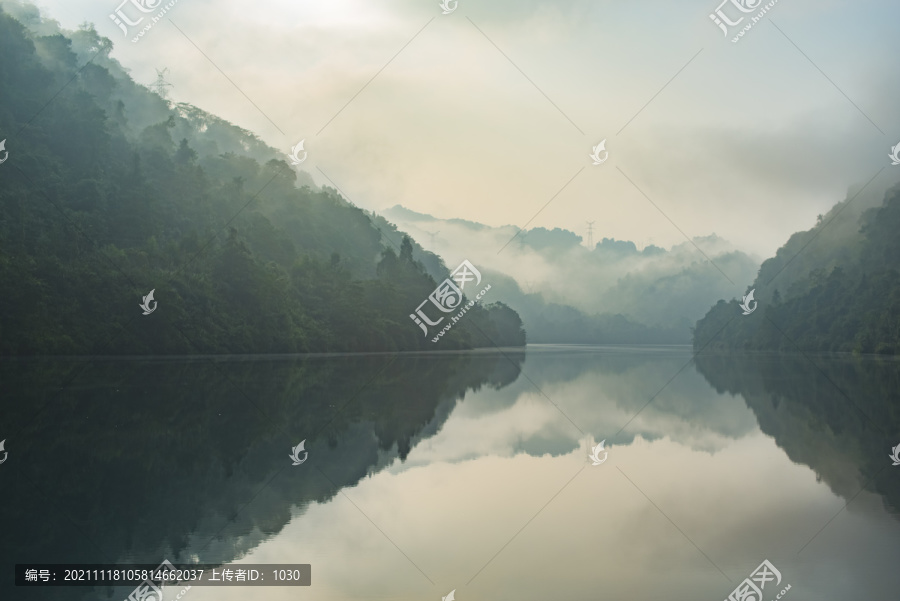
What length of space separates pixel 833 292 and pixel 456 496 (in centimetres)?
8889

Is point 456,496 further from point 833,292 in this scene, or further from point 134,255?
point 833,292

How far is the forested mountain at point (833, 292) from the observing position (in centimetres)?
7719

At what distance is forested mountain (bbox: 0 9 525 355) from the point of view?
40094 millimetres

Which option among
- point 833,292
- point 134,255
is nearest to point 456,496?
point 134,255

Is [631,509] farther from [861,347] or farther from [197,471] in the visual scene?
[861,347]

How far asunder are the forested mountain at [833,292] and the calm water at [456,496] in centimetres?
6195

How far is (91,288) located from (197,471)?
3344cm

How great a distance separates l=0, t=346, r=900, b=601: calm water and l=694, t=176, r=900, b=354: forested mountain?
203ft

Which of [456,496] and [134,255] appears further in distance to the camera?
[134,255]

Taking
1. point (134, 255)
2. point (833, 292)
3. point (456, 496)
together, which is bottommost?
point (456, 496)

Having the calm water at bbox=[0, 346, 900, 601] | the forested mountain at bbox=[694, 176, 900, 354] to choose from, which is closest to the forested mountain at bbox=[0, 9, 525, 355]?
the calm water at bbox=[0, 346, 900, 601]

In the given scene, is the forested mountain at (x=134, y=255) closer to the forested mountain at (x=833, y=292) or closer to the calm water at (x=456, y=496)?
the calm water at (x=456, y=496)

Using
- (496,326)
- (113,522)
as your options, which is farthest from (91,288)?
(496,326)

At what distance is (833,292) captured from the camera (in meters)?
88.6
